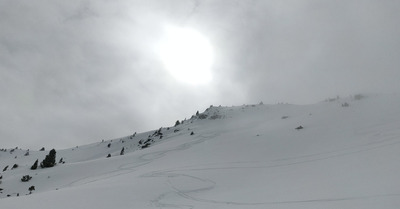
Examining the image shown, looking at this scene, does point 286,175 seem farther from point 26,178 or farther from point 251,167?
point 26,178

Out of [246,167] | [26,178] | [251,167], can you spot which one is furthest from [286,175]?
[26,178]

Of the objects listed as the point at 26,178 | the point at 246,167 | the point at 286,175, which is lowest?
the point at 26,178

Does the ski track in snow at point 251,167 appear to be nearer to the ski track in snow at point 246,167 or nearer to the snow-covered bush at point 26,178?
the ski track in snow at point 246,167

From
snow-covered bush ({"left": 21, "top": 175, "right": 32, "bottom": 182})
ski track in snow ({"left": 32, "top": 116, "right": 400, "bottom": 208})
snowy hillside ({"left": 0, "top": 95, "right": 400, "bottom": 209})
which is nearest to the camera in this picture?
snowy hillside ({"left": 0, "top": 95, "right": 400, "bottom": 209})

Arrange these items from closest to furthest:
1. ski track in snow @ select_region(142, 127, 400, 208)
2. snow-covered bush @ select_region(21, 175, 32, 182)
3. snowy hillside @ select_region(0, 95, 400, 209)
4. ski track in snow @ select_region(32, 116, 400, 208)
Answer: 1. snowy hillside @ select_region(0, 95, 400, 209)
2. ski track in snow @ select_region(142, 127, 400, 208)
3. ski track in snow @ select_region(32, 116, 400, 208)
4. snow-covered bush @ select_region(21, 175, 32, 182)

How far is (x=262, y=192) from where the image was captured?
18.8 meters

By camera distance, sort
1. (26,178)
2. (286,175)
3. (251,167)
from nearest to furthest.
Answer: (286,175), (251,167), (26,178)

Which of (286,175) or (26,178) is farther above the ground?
(286,175)

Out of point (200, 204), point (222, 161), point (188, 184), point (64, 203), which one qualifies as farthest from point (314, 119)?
point (64, 203)

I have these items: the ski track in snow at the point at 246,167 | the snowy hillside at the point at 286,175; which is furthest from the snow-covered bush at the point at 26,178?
the ski track in snow at the point at 246,167

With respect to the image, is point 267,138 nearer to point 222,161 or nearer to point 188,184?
point 222,161

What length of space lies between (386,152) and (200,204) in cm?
1392

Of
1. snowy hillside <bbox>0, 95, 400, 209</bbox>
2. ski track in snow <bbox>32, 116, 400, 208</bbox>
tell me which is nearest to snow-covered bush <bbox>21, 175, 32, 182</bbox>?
snowy hillside <bbox>0, 95, 400, 209</bbox>

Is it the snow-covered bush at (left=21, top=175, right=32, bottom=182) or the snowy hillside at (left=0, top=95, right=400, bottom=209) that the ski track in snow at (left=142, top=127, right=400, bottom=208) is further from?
the snow-covered bush at (left=21, top=175, right=32, bottom=182)
